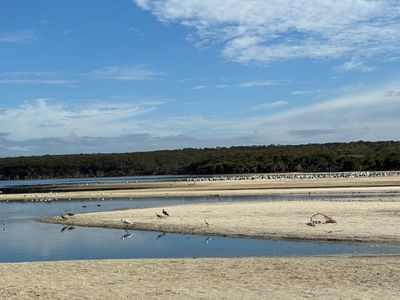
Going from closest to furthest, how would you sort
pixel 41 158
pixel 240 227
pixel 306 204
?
pixel 240 227 → pixel 306 204 → pixel 41 158

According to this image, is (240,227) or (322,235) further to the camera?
(240,227)

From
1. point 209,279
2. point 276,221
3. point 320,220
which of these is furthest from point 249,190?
point 209,279

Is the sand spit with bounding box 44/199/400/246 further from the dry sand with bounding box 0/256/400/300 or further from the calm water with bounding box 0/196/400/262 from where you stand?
the dry sand with bounding box 0/256/400/300

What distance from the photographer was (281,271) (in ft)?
49.6

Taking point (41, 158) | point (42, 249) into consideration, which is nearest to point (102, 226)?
point (42, 249)

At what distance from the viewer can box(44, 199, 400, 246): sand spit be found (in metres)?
22.6

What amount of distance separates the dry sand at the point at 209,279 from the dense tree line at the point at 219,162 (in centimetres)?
8059

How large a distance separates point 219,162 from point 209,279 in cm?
11699

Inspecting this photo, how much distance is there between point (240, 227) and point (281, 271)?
1077 cm

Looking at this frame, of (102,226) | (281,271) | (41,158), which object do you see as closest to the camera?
(281,271)

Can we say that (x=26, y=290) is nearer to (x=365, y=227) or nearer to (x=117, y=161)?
(x=365, y=227)

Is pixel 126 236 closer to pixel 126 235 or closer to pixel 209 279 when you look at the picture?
pixel 126 235

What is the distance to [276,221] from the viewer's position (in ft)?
89.1

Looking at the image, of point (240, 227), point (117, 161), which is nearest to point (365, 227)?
point (240, 227)
